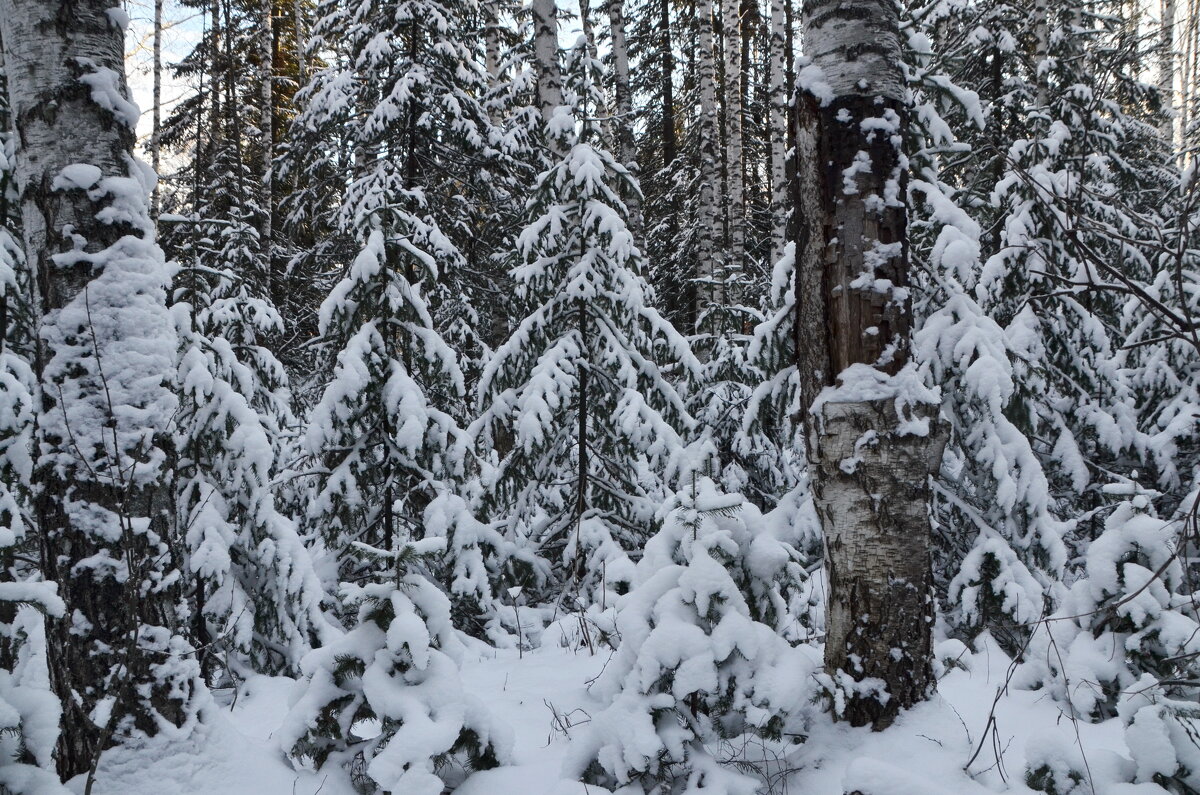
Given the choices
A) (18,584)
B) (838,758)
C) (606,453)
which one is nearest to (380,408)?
(606,453)

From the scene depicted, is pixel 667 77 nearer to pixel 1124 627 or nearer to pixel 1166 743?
pixel 1124 627

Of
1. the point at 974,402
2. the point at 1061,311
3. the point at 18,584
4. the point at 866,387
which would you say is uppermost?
the point at 1061,311

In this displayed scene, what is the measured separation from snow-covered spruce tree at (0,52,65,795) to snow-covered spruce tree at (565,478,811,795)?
1883mm

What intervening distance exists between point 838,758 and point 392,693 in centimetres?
Answer: 200

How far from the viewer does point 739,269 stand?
1242 centimetres

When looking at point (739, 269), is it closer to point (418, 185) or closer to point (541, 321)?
point (418, 185)

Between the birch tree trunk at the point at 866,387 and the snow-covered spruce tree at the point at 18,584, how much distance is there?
308 cm

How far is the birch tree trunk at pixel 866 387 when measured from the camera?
3.24 m

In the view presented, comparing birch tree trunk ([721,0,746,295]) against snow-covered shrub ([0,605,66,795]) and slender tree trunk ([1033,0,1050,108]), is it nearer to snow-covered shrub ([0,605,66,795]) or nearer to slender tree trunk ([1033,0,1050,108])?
slender tree trunk ([1033,0,1050,108])

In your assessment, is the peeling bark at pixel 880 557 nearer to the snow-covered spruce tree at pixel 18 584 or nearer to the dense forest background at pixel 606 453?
the dense forest background at pixel 606 453

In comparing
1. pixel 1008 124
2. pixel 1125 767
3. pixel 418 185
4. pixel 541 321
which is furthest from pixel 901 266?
pixel 1008 124

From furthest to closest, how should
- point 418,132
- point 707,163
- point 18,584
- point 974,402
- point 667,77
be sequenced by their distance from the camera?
point 667,77
point 707,163
point 418,132
point 974,402
point 18,584

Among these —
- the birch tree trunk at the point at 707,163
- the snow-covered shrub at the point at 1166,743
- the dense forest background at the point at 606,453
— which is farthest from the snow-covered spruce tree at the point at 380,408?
the birch tree trunk at the point at 707,163

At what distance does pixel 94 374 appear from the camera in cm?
300
